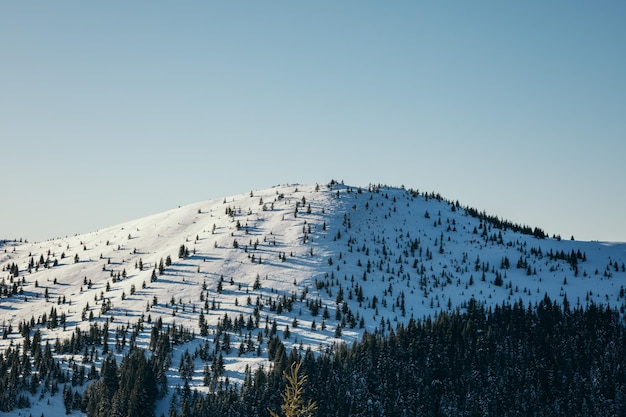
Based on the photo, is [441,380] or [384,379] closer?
[384,379]

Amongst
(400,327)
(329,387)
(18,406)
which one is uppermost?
(400,327)

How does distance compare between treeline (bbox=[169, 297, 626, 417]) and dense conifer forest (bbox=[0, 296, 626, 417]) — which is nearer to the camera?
dense conifer forest (bbox=[0, 296, 626, 417])

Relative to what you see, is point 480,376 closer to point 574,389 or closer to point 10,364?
point 574,389

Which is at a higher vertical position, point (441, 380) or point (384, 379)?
point (384, 379)

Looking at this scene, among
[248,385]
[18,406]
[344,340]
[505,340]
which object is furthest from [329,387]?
[18,406]

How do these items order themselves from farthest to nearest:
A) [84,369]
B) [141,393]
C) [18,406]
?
[84,369] → [18,406] → [141,393]

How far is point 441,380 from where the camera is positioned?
18562 cm

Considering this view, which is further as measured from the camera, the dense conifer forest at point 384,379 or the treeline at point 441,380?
the treeline at point 441,380

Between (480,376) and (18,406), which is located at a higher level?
(480,376)

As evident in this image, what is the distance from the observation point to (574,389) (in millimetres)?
183375

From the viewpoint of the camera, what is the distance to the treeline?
527ft

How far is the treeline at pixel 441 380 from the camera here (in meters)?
161

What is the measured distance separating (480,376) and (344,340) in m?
42.2

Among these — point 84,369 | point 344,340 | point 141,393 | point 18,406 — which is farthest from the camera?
point 344,340
